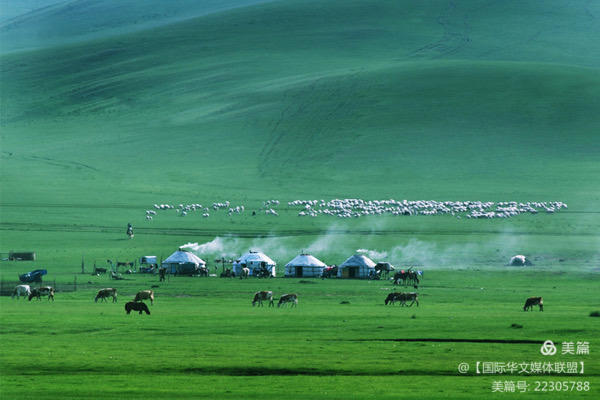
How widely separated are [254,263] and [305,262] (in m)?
3.94

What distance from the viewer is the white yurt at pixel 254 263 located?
80.2 m

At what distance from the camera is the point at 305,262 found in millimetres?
80062

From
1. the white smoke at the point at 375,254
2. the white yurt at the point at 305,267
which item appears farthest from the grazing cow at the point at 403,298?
the white smoke at the point at 375,254

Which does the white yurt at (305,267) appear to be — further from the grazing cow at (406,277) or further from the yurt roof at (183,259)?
the grazing cow at (406,277)

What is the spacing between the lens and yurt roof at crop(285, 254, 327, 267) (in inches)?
3145

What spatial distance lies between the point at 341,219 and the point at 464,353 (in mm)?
73863

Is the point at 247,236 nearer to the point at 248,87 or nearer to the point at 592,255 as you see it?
the point at 592,255

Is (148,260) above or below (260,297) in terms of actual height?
above

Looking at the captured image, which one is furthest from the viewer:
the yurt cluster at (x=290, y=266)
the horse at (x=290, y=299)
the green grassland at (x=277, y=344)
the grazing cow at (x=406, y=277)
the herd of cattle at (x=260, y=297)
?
the yurt cluster at (x=290, y=266)

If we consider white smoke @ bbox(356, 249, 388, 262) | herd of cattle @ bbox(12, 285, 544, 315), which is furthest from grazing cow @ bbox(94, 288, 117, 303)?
white smoke @ bbox(356, 249, 388, 262)

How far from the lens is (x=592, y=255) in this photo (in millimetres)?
87250

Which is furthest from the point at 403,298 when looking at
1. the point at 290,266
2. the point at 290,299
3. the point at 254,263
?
the point at 254,263

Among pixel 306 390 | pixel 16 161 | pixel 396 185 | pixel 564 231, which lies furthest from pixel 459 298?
pixel 16 161

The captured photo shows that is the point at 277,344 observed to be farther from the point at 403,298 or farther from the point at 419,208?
the point at 419,208
